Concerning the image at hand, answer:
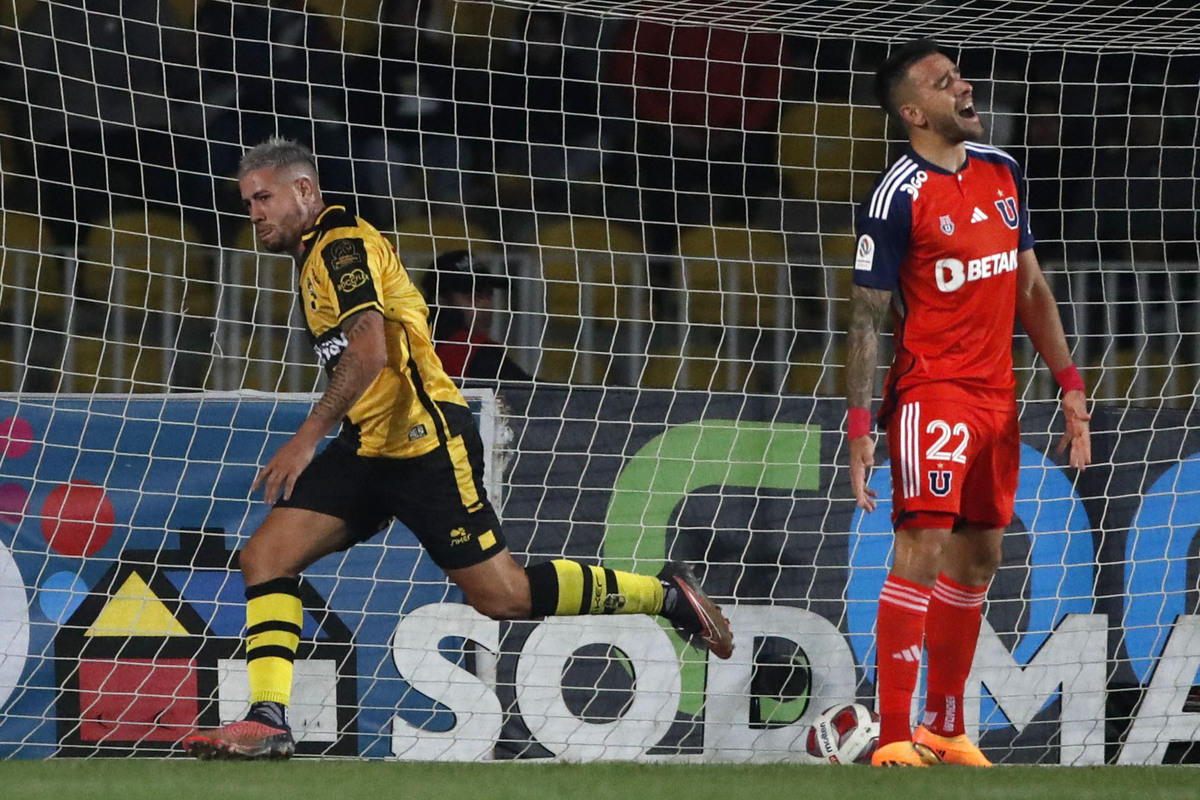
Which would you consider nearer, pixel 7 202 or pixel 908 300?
pixel 908 300

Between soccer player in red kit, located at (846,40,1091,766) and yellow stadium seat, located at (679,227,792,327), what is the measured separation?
9.50ft

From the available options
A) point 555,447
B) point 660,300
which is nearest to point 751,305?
point 660,300

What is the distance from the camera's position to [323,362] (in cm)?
430

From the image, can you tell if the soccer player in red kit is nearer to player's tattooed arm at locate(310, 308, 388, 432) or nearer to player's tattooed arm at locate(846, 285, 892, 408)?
player's tattooed arm at locate(846, 285, 892, 408)

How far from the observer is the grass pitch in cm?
310

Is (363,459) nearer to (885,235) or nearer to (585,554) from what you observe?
(585,554)

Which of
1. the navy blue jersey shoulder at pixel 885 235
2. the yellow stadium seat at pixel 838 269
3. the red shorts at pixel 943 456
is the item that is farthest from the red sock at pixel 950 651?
the yellow stadium seat at pixel 838 269

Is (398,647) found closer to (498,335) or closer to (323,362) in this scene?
(323,362)

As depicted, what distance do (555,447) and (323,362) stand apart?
4.06 feet

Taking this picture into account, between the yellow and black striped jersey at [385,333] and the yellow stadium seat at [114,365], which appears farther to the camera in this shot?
the yellow stadium seat at [114,365]

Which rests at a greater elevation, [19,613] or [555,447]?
[555,447]

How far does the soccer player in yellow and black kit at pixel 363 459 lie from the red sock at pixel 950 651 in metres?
0.97

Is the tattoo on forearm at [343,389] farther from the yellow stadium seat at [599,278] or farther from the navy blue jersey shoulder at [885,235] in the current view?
the yellow stadium seat at [599,278]

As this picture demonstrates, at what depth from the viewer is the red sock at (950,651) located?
404 cm
